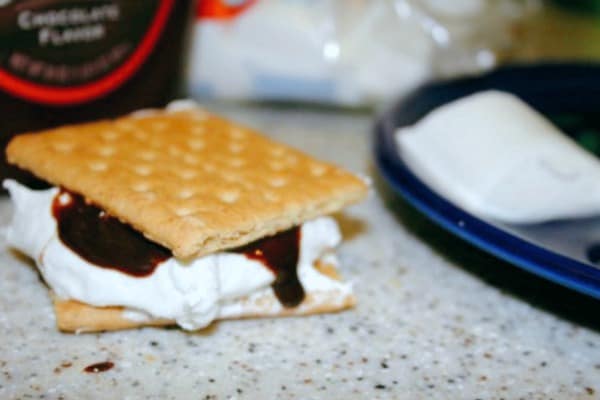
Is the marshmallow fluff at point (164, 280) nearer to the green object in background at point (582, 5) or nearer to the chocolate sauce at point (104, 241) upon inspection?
the chocolate sauce at point (104, 241)

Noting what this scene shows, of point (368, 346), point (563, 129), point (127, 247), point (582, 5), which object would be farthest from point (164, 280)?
point (582, 5)

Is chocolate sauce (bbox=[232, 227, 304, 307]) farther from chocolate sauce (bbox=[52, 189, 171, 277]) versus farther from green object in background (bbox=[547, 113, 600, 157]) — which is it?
green object in background (bbox=[547, 113, 600, 157])

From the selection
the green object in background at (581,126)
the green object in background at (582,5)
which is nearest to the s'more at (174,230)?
the green object in background at (581,126)

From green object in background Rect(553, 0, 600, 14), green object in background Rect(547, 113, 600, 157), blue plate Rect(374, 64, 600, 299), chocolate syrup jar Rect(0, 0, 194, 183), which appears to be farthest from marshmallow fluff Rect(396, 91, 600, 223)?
green object in background Rect(553, 0, 600, 14)

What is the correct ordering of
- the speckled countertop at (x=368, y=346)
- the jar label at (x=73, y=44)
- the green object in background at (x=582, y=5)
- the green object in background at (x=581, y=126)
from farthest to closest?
the green object in background at (x=582, y=5) < the green object in background at (x=581, y=126) < the jar label at (x=73, y=44) < the speckled countertop at (x=368, y=346)

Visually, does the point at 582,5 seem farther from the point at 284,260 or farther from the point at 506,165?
the point at 284,260

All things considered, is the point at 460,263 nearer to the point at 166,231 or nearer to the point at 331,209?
the point at 331,209
